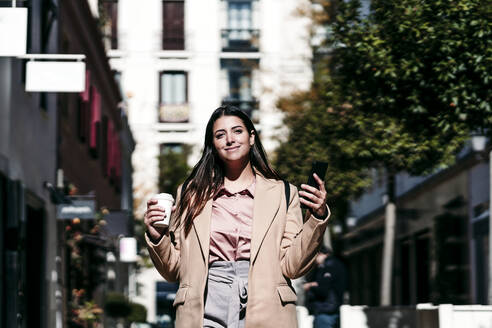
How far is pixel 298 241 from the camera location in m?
4.36

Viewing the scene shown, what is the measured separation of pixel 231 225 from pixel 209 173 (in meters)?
0.29

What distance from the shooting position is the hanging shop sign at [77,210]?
629 inches

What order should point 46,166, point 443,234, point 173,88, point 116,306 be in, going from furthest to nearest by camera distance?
point 173,88
point 443,234
point 116,306
point 46,166

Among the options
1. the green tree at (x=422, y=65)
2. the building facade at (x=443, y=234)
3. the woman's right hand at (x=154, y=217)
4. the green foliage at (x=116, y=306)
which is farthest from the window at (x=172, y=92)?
the woman's right hand at (x=154, y=217)

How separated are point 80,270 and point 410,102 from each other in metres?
8.47

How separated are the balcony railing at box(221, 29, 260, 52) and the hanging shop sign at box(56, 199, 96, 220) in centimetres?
2954

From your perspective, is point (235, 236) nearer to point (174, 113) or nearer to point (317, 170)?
point (317, 170)

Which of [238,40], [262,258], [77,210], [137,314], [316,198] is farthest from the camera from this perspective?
[238,40]

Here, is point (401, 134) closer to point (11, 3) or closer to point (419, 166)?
point (419, 166)

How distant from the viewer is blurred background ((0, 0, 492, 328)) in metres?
11.6

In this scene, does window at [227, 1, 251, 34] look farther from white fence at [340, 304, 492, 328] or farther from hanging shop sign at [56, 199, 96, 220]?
white fence at [340, 304, 492, 328]

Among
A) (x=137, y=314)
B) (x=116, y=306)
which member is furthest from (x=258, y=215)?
(x=137, y=314)

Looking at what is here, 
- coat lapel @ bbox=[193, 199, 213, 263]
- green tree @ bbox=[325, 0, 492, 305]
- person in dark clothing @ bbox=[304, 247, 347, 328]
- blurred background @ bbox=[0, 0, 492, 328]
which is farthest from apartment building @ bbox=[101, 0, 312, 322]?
coat lapel @ bbox=[193, 199, 213, 263]

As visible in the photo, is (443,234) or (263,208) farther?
(443,234)
